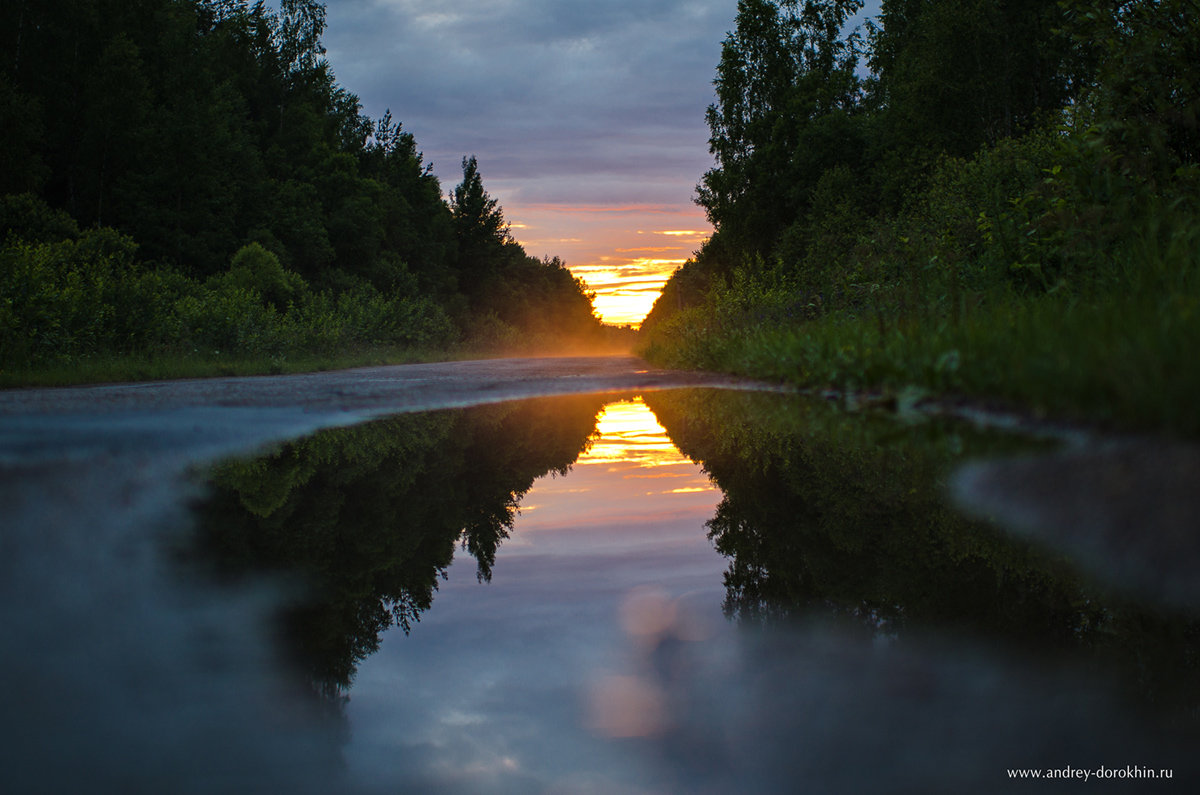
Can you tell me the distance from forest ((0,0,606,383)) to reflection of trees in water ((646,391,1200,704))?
11.9 m

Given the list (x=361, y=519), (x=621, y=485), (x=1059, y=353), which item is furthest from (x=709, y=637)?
(x=1059, y=353)

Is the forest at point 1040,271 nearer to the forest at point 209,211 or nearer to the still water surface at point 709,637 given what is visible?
the still water surface at point 709,637

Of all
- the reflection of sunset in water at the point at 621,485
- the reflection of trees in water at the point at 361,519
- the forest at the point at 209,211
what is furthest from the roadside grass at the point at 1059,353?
the forest at the point at 209,211

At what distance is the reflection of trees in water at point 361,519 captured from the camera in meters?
1.97

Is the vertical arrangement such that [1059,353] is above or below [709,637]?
above

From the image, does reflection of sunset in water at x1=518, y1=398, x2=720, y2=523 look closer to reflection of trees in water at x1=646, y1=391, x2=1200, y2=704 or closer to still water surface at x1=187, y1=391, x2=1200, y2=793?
still water surface at x1=187, y1=391, x2=1200, y2=793

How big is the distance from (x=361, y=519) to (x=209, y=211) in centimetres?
3874

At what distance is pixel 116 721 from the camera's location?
139cm

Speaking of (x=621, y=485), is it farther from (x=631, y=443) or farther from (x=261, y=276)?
(x=261, y=276)

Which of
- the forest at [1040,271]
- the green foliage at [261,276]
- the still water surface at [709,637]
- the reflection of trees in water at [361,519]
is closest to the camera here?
the still water surface at [709,637]

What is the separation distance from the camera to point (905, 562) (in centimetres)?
224

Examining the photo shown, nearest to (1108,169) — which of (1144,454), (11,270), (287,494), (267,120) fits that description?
(1144,454)

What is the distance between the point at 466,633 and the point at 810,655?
72 cm

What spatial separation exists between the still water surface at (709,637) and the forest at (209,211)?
38.0ft
